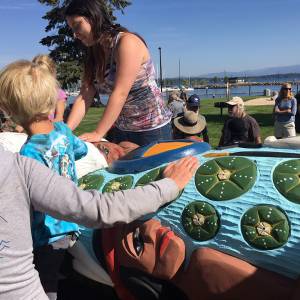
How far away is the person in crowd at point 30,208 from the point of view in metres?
1.40

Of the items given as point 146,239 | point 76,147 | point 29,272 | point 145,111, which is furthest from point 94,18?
point 29,272

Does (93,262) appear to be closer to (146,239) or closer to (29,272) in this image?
(146,239)

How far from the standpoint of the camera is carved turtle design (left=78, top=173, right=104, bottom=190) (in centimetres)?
219

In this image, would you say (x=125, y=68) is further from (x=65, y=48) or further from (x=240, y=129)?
(x=65, y=48)

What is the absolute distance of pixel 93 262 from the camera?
2.11m

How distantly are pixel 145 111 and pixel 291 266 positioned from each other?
1291 mm

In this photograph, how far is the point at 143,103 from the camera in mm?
2504

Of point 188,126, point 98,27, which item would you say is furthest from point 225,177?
point 188,126

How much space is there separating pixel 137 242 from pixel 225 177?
0.47 metres

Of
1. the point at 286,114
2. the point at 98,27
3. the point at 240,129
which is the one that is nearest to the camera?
the point at 98,27

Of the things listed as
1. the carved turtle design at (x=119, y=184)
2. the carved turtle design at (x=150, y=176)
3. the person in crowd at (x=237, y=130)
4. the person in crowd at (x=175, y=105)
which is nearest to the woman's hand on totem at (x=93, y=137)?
the carved turtle design at (x=119, y=184)

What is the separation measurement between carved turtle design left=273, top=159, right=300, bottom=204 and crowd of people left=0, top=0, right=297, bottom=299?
1.16 feet

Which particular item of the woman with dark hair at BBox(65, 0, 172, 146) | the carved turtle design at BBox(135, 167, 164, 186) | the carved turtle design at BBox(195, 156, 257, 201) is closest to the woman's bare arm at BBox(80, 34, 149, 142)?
the woman with dark hair at BBox(65, 0, 172, 146)

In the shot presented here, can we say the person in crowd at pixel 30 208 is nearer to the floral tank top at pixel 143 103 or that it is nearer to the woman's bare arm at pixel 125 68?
the woman's bare arm at pixel 125 68
